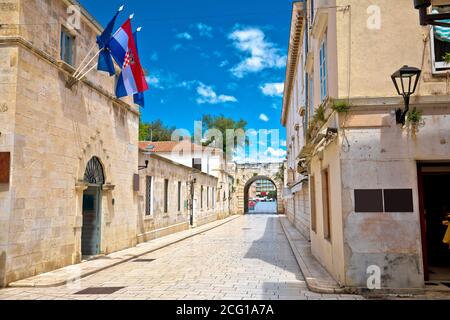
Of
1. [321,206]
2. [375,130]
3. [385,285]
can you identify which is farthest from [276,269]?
[375,130]

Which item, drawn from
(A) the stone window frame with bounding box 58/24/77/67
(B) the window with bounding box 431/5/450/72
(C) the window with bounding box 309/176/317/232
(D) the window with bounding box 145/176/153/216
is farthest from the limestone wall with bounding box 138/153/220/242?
(B) the window with bounding box 431/5/450/72

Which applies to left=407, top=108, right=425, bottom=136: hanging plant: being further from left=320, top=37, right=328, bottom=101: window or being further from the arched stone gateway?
the arched stone gateway

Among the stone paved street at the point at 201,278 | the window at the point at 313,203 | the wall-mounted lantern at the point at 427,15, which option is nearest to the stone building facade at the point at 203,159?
the stone paved street at the point at 201,278

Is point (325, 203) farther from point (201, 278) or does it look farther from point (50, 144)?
point (50, 144)

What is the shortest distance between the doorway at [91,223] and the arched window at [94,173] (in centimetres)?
29

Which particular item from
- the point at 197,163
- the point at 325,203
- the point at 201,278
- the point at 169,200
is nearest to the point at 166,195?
the point at 169,200

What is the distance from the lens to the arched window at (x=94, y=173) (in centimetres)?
1084

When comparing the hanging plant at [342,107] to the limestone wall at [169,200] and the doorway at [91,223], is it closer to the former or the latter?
the doorway at [91,223]

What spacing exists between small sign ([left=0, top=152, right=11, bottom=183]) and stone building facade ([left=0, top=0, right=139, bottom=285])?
21 millimetres

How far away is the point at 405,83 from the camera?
21.9 ft

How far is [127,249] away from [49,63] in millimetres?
6794

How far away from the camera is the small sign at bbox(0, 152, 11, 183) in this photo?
7441 mm

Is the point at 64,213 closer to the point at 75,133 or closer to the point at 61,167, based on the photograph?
the point at 61,167

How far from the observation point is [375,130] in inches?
270
